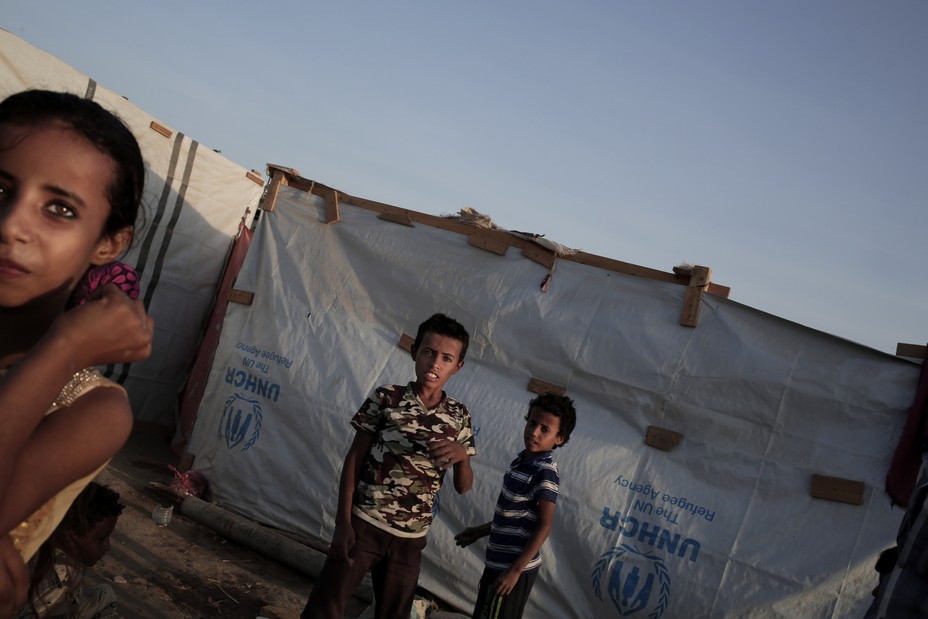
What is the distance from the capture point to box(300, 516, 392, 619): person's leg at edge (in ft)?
10.7

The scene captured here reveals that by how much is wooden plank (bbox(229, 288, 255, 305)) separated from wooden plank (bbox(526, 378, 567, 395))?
275 cm

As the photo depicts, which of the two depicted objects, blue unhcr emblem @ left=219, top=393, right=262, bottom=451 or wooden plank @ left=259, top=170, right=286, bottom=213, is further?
wooden plank @ left=259, top=170, right=286, bottom=213

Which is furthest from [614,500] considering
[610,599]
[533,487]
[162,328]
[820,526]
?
[162,328]

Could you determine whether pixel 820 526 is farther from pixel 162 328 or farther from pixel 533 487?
pixel 162 328

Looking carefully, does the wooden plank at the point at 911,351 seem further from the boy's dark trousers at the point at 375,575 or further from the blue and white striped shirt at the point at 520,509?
the boy's dark trousers at the point at 375,575

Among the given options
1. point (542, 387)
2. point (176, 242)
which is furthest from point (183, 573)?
point (176, 242)

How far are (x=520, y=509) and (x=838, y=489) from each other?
2331 millimetres

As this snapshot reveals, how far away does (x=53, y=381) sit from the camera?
93 centimetres

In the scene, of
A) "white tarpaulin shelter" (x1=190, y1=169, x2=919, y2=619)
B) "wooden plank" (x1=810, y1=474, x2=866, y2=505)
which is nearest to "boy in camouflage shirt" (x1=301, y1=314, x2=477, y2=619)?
"white tarpaulin shelter" (x1=190, y1=169, x2=919, y2=619)

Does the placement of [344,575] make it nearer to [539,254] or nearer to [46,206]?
[46,206]

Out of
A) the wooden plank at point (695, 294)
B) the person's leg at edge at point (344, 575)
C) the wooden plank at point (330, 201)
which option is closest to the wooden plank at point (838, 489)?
the wooden plank at point (695, 294)

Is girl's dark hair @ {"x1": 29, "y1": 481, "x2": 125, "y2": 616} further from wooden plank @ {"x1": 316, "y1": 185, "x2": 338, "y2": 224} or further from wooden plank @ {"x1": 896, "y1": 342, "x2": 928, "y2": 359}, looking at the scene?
wooden plank @ {"x1": 316, "y1": 185, "x2": 338, "y2": 224}

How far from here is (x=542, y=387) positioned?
5375 mm

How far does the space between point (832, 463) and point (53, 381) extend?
477 cm
